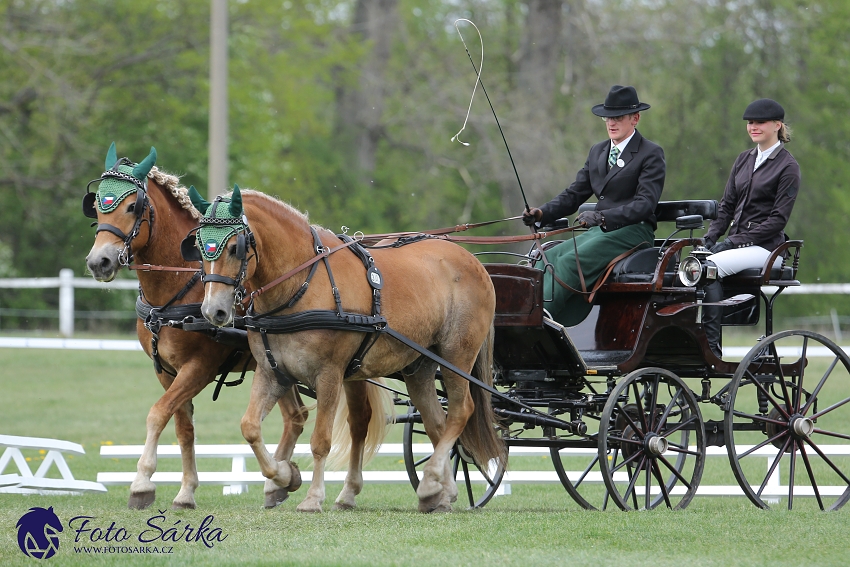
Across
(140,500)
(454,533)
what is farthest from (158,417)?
(454,533)

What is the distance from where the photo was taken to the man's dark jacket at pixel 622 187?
716 centimetres

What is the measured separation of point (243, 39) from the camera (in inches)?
945

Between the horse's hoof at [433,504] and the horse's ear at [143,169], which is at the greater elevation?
the horse's ear at [143,169]

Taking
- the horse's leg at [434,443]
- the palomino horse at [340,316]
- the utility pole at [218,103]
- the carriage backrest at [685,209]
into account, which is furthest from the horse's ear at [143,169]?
the utility pole at [218,103]

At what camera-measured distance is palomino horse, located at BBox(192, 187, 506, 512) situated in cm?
587

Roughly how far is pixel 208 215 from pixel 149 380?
10668 millimetres

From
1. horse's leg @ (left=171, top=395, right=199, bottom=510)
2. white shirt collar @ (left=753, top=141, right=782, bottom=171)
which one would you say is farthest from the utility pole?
white shirt collar @ (left=753, top=141, right=782, bottom=171)

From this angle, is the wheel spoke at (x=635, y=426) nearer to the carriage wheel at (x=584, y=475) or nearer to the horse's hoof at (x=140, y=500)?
the carriage wheel at (x=584, y=475)

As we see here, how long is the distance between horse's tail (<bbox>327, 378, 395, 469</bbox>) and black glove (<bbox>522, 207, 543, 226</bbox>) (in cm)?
139

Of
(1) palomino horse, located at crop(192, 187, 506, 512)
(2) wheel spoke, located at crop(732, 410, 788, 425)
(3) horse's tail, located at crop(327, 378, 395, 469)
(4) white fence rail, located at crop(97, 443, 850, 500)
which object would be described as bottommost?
(4) white fence rail, located at crop(97, 443, 850, 500)

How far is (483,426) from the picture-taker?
23.4 ft

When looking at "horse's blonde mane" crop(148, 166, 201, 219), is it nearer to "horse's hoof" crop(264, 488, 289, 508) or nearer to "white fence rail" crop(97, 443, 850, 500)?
"horse's hoof" crop(264, 488, 289, 508)

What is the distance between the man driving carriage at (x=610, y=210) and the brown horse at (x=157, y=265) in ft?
6.58

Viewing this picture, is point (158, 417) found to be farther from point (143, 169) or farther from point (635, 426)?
point (635, 426)
